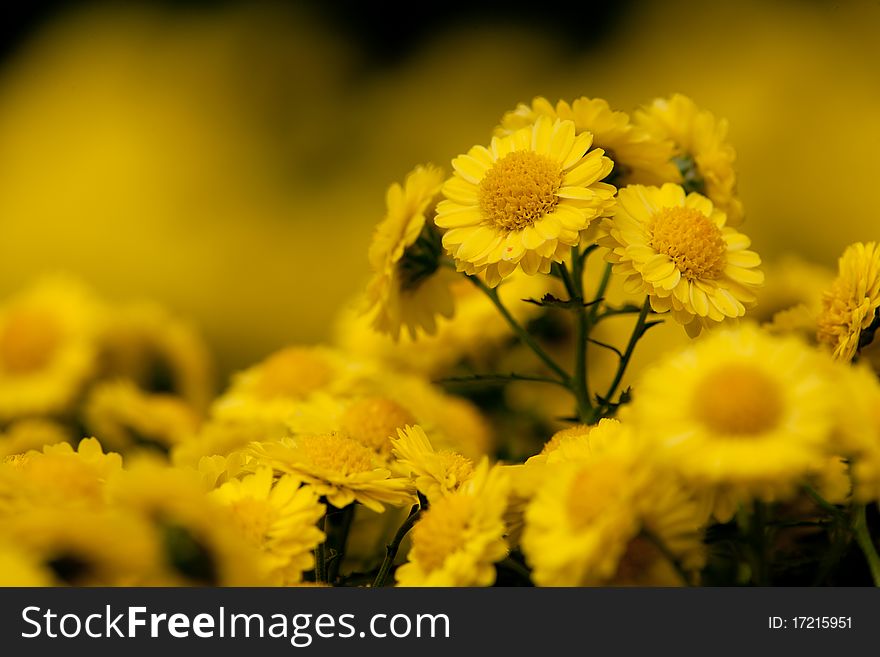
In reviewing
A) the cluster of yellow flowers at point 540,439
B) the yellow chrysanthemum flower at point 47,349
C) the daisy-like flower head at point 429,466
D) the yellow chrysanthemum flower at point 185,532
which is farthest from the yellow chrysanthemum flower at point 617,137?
the yellow chrysanthemum flower at point 47,349

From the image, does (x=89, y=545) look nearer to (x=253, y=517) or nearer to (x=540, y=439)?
(x=253, y=517)

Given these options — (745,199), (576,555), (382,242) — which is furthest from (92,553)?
(745,199)

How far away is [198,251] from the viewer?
1.74 m

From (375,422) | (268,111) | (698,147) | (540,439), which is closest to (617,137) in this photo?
(698,147)

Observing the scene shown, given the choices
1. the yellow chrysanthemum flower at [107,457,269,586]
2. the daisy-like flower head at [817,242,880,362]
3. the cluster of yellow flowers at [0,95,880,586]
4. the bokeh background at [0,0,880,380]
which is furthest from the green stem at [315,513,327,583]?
the bokeh background at [0,0,880,380]

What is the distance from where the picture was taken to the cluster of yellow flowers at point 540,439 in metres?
0.40

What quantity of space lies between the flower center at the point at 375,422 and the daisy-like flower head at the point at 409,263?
6 cm

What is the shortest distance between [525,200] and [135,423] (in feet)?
1.57

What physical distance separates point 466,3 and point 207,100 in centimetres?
53

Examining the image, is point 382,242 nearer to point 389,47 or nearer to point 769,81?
point 769,81

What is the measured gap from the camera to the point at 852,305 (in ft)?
1.89

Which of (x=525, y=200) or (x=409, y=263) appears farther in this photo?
(x=409, y=263)

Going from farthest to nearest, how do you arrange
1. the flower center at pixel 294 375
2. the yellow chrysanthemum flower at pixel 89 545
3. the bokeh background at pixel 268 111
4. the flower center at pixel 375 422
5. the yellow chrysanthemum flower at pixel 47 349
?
the bokeh background at pixel 268 111, the yellow chrysanthemum flower at pixel 47 349, the flower center at pixel 294 375, the flower center at pixel 375 422, the yellow chrysanthemum flower at pixel 89 545

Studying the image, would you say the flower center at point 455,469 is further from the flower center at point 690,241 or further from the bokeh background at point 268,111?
the bokeh background at point 268,111
